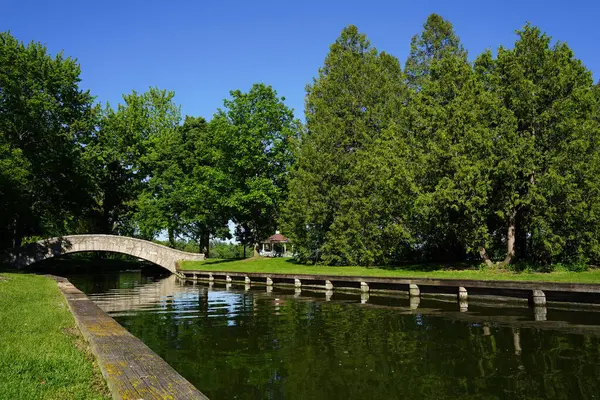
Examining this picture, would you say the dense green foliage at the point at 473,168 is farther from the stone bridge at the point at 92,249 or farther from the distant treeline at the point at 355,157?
the stone bridge at the point at 92,249

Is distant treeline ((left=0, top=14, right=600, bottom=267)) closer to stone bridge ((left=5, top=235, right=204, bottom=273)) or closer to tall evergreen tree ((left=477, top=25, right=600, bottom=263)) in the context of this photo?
tall evergreen tree ((left=477, top=25, right=600, bottom=263))

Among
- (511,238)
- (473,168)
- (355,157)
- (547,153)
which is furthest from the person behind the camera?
(355,157)

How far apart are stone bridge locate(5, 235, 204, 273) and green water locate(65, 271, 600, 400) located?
34.5 meters

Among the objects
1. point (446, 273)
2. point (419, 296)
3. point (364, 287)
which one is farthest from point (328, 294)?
point (446, 273)

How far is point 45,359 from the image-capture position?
721cm

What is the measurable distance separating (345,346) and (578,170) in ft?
62.6

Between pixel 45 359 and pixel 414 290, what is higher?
pixel 45 359

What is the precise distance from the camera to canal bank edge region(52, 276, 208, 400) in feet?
16.9

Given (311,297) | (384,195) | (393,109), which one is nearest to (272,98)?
(393,109)

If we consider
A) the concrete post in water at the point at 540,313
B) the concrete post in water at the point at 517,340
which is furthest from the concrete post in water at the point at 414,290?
the concrete post in water at the point at 517,340

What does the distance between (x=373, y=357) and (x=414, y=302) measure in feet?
35.9

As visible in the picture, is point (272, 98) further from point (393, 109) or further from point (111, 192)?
point (111, 192)

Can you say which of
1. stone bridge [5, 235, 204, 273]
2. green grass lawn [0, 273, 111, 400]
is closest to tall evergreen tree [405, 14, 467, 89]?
stone bridge [5, 235, 204, 273]

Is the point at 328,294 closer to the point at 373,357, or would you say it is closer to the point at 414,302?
the point at 414,302
